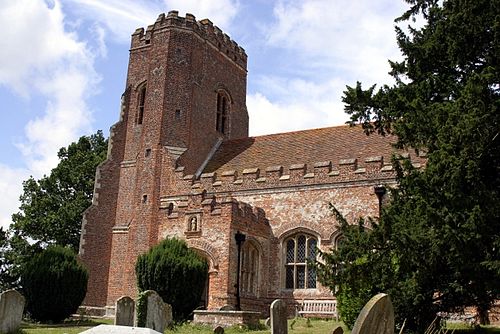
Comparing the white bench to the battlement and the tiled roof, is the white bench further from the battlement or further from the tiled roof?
the battlement

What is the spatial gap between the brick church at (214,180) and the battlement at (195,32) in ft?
0.19

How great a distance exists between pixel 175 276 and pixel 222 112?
39.6ft

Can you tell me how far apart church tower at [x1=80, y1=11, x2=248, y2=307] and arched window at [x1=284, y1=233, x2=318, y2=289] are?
17.0 ft

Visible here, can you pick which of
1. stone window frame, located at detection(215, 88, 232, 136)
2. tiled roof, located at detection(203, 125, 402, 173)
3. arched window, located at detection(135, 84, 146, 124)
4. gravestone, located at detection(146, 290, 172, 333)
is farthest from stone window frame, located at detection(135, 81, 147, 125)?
gravestone, located at detection(146, 290, 172, 333)

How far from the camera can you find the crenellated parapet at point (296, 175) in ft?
68.4

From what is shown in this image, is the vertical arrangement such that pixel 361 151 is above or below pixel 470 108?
above

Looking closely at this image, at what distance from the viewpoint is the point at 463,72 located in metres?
11.5

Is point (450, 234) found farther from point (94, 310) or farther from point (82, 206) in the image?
point (82, 206)

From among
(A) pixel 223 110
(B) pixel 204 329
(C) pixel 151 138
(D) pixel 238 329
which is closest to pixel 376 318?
(D) pixel 238 329

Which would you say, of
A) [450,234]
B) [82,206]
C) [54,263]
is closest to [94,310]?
[54,263]

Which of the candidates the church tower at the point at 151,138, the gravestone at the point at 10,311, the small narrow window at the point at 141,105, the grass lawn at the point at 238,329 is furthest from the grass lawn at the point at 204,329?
the small narrow window at the point at 141,105

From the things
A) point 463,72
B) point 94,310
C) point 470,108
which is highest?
point 463,72

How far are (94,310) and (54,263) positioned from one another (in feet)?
19.1

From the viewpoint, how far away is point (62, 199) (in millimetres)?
36656
